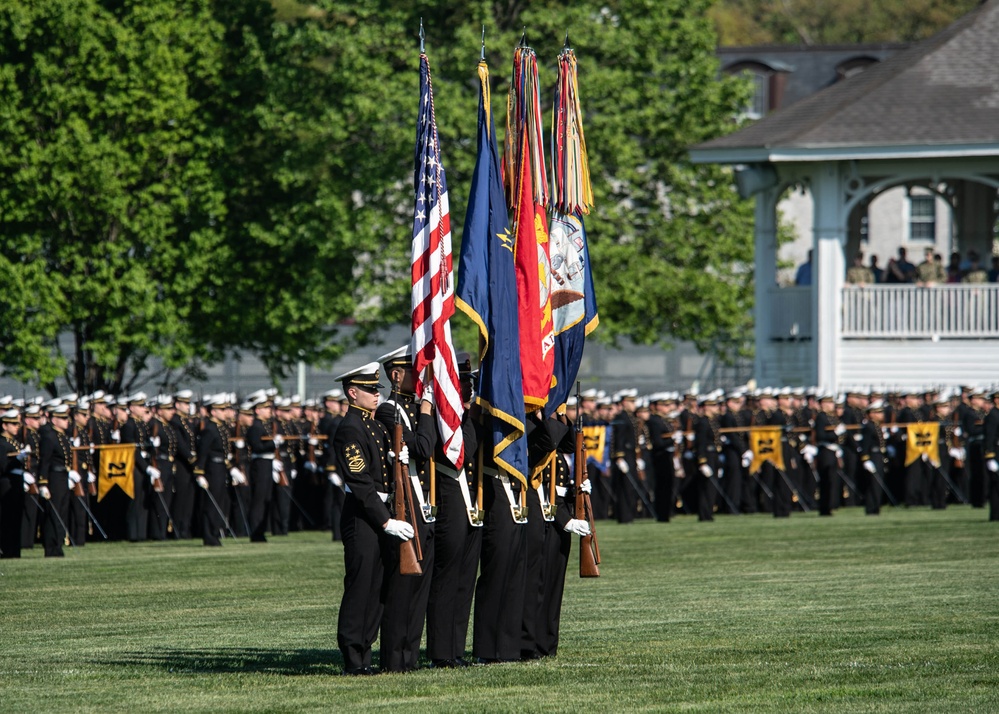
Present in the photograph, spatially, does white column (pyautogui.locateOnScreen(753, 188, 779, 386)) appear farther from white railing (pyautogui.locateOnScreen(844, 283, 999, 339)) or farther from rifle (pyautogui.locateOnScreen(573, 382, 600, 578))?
rifle (pyautogui.locateOnScreen(573, 382, 600, 578))

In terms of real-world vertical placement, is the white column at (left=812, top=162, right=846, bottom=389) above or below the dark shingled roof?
below

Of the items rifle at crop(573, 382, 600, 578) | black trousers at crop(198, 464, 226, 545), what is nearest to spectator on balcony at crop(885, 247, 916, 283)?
black trousers at crop(198, 464, 226, 545)

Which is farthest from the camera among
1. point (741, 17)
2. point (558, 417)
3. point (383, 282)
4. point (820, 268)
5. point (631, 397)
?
point (741, 17)

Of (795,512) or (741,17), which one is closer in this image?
(795,512)

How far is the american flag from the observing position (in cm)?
1150

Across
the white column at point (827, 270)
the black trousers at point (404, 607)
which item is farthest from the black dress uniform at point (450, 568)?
the white column at point (827, 270)

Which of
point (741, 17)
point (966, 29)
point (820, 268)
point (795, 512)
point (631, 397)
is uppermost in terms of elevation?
point (741, 17)

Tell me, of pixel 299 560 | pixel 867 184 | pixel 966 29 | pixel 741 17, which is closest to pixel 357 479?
pixel 299 560

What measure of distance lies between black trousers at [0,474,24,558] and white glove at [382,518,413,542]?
11.6 meters

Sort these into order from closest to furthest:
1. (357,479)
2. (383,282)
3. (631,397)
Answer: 1. (357,479)
2. (631,397)
3. (383,282)

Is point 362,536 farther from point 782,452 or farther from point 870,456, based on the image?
point 870,456

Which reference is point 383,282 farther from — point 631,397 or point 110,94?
point 631,397

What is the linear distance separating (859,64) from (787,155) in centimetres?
2275

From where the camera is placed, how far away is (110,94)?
3616cm
